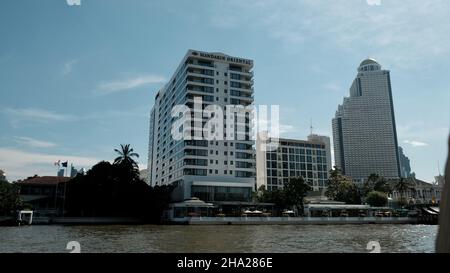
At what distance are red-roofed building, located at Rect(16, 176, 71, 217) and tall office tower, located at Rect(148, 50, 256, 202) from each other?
19.6 meters

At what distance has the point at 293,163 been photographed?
4272 inches

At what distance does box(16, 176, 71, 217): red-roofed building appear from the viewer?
5650 centimetres

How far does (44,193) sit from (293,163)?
2755 inches

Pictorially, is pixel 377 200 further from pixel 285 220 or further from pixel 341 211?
pixel 285 220

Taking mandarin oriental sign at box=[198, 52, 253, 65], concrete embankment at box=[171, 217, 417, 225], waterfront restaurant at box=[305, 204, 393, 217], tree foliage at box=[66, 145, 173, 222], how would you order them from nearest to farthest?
concrete embankment at box=[171, 217, 417, 225] < tree foliage at box=[66, 145, 173, 222] < waterfront restaurant at box=[305, 204, 393, 217] < mandarin oriental sign at box=[198, 52, 253, 65]

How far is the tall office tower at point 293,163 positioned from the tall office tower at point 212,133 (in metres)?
36.3

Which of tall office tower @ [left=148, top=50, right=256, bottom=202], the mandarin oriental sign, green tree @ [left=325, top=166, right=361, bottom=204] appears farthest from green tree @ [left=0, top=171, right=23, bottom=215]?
green tree @ [left=325, top=166, right=361, bottom=204]

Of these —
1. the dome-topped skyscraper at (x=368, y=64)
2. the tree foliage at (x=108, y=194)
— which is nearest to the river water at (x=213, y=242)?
the dome-topped skyscraper at (x=368, y=64)

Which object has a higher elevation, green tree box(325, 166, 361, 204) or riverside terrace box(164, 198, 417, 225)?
green tree box(325, 166, 361, 204)

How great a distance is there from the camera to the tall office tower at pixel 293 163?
10638 centimetres

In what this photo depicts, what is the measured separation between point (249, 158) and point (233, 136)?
19.1 feet

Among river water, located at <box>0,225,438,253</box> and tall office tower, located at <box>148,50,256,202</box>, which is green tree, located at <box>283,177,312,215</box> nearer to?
tall office tower, located at <box>148,50,256,202</box>

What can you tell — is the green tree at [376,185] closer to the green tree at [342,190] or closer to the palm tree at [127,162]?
the green tree at [342,190]
